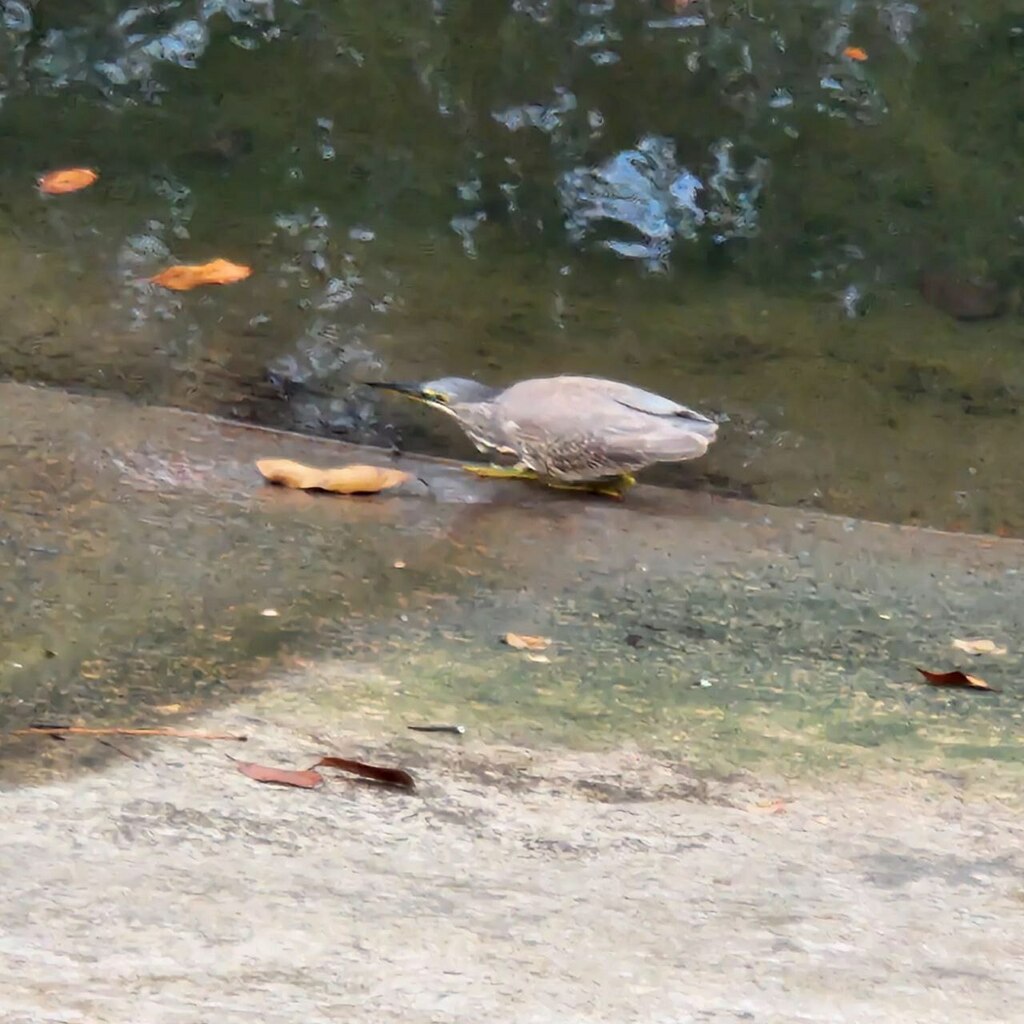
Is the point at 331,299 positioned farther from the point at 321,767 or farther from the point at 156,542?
the point at 321,767

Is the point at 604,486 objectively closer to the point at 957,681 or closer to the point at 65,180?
the point at 957,681

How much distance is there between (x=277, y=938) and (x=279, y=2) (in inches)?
170

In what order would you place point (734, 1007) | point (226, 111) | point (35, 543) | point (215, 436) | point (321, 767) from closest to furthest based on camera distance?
point (734, 1007) < point (321, 767) < point (35, 543) < point (215, 436) < point (226, 111)

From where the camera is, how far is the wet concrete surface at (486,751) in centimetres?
124

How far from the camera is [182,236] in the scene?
13.5 feet

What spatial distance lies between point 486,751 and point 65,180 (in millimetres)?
3028

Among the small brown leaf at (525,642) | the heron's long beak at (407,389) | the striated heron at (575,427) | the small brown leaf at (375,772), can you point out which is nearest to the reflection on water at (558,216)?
the heron's long beak at (407,389)

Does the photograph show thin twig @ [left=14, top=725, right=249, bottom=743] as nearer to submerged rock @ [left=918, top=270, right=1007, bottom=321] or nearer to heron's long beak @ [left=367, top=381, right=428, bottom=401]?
heron's long beak @ [left=367, top=381, right=428, bottom=401]

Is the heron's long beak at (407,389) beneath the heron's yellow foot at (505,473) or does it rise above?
above

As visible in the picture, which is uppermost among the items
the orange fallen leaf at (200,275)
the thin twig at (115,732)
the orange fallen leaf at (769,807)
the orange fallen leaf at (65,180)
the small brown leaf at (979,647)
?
the orange fallen leaf at (65,180)

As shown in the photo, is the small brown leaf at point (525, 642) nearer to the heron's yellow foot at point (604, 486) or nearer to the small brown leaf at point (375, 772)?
the small brown leaf at point (375, 772)

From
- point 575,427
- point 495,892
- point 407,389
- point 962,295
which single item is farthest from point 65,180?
point 495,892

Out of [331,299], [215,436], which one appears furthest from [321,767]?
[331,299]

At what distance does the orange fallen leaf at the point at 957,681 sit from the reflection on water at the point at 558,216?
3.58 ft
